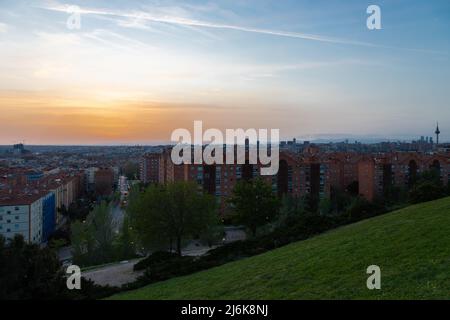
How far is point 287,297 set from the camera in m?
8.61

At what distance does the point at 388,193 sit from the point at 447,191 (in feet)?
84.8

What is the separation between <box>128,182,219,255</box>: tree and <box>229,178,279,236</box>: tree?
296 centimetres

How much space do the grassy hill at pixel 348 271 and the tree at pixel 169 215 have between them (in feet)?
26.5

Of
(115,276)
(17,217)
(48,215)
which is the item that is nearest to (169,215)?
(115,276)

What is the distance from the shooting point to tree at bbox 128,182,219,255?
880 inches

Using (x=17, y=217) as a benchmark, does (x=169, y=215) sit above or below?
above

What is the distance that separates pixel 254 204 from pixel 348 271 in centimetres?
1601

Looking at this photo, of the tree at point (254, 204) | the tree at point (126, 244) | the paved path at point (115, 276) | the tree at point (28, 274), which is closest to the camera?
the tree at point (28, 274)

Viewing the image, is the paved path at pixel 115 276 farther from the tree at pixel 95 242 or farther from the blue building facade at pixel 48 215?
the blue building facade at pixel 48 215

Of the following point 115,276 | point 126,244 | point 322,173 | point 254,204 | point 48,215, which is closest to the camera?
point 115,276

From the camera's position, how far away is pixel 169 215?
886 inches

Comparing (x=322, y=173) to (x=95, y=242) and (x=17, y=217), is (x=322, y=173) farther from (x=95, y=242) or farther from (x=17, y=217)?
(x=17, y=217)

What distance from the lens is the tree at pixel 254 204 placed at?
25281 mm

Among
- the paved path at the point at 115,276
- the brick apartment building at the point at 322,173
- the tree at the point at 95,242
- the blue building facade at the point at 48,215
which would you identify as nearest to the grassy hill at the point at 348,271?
the paved path at the point at 115,276
